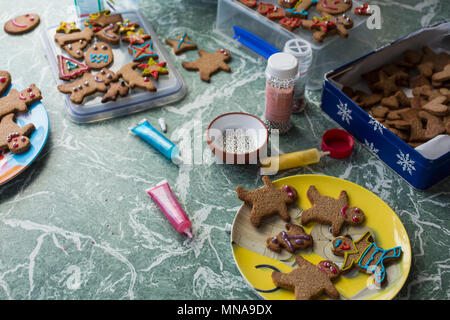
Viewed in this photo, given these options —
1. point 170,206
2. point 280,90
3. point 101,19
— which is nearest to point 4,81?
point 101,19

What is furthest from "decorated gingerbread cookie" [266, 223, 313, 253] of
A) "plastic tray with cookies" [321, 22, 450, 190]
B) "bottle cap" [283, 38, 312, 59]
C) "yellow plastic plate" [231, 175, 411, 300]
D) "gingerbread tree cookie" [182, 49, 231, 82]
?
"gingerbread tree cookie" [182, 49, 231, 82]

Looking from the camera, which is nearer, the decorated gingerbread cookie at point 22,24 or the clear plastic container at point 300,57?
the clear plastic container at point 300,57

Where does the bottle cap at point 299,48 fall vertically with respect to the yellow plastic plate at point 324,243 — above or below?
above

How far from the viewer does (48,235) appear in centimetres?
89

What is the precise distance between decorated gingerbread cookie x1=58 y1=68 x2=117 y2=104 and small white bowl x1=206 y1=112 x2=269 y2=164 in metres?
0.31

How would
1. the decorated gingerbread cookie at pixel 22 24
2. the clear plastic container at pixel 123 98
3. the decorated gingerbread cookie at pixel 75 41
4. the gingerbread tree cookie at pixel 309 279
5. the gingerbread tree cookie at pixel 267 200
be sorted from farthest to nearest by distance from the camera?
the decorated gingerbread cookie at pixel 22 24, the decorated gingerbread cookie at pixel 75 41, the clear plastic container at pixel 123 98, the gingerbread tree cookie at pixel 267 200, the gingerbread tree cookie at pixel 309 279

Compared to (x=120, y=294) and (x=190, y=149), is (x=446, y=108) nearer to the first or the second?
(x=190, y=149)

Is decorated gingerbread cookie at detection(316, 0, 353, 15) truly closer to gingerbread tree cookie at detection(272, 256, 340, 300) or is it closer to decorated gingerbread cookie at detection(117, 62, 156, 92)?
decorated gingerbread cookie at detection(117, 62, 156, 92)

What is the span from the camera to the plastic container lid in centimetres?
Result: 100

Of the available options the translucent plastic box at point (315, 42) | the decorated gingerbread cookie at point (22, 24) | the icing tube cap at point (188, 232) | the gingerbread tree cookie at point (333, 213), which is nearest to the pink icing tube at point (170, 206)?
the icing tube cap at point (188, 232)

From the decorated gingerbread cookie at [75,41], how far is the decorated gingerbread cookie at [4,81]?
16 cm

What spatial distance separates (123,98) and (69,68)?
0.17m

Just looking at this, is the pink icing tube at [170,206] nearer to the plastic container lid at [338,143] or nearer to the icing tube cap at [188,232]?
the icing tube cap at [188,232]

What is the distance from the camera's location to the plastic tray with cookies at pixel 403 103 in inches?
37.1
